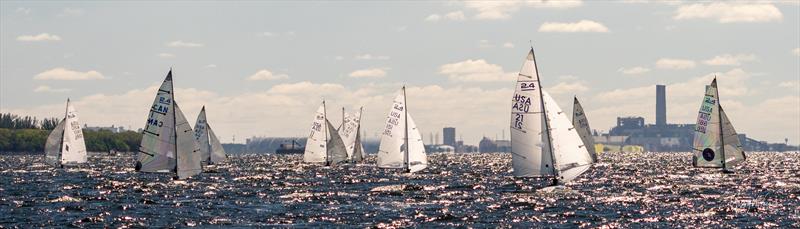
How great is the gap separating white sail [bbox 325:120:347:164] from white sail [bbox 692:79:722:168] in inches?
1743

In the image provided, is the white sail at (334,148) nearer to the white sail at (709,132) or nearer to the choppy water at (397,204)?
the white sail at (709,132)

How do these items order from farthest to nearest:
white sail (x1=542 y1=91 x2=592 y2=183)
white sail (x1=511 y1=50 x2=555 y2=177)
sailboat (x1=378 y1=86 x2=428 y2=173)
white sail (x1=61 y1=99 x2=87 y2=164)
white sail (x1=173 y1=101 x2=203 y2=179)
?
white sail (x1=61 y1=99 x2=87 y2=164)
sailboat (x1=378 y1=86 x2=428 y2=173)
white sail (x1=173 y1=101 x2=203 y2=179)
white sail (x1=542 y1=91 x2=592 y2=183)
white sail (x1=511 y1=50 x2=555 y2=177)

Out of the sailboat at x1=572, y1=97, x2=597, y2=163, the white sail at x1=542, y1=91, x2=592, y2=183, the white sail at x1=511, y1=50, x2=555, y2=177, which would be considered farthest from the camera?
the sailboat at x1=572, y1=97, x2=597, y2=163

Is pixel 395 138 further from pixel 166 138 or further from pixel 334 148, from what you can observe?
pixel 334 148

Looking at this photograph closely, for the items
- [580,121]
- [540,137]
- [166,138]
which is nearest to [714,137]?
[580,121]

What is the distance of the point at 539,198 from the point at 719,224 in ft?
52.7

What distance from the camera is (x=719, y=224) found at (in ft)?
157

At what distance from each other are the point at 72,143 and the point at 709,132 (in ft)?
216

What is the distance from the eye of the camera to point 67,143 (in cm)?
12362

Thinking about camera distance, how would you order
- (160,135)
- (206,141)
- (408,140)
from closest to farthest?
(160,135)
(408,140)
(206,141)

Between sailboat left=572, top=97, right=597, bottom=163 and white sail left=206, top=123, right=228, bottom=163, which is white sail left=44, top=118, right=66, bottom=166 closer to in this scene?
white sail left=206, top=123, right=228, bottom=163

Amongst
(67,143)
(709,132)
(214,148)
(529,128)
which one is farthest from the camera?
(214,148)

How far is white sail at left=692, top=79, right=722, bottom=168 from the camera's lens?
316ft

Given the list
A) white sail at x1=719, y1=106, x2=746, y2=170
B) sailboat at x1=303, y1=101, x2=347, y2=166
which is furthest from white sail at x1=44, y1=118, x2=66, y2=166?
white sail at x1=719, y1=106, x2=746, y2=170
